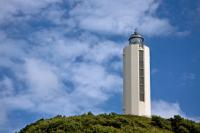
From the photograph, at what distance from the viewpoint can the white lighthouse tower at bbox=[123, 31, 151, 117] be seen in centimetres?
4472

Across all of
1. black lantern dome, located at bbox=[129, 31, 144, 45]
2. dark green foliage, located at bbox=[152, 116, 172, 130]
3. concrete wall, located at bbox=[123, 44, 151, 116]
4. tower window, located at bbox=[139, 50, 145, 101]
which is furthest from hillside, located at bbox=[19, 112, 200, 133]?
black lantern dome, located at bbox=[129, 31, 144, 45]

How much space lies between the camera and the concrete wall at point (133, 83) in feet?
147

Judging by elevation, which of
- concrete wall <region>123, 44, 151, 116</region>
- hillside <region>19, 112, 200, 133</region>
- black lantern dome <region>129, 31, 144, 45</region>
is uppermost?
black lantern dome <region>129, 31, 144, 45</region>

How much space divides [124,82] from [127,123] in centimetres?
970

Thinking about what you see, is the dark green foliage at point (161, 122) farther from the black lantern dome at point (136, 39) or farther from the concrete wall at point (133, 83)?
the black lantern dome at point (136, 39)

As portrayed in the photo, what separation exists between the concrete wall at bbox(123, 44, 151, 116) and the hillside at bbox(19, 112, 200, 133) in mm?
4732

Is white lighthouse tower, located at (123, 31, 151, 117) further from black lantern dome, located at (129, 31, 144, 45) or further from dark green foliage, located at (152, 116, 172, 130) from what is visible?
dark green foliage, located at (152, 116, 172, 130)

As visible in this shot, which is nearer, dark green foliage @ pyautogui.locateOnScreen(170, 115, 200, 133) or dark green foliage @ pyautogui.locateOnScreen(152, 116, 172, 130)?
dark green foliage @ pyautogui.locateOnScreen(170, 115, 200, 133)

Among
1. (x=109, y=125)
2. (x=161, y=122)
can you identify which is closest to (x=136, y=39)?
(x=161, y=122)

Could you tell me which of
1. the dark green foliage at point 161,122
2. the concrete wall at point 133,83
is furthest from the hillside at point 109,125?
the concrete wall at point 133,83

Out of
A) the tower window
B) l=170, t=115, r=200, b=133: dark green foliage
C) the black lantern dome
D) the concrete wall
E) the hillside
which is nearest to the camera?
the hillside

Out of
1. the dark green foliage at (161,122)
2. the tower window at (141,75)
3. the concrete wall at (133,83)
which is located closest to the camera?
the dark green foliage at (161,122)

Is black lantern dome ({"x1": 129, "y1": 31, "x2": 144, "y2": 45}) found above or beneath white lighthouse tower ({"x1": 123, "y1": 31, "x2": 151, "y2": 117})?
above

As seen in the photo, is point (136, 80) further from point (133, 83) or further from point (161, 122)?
point (161, 122)
